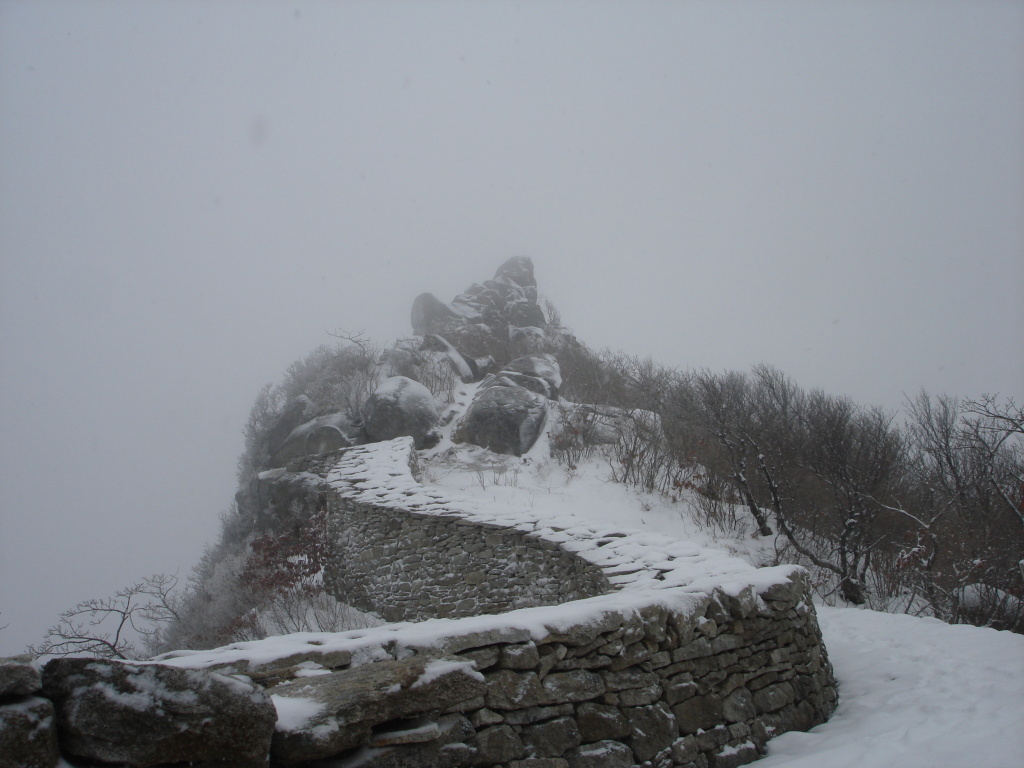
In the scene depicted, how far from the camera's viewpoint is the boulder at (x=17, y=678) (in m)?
1.50

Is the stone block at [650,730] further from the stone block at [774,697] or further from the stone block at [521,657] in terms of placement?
the stone block at [774,697]

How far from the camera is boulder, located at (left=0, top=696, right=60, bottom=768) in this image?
4.75 ft

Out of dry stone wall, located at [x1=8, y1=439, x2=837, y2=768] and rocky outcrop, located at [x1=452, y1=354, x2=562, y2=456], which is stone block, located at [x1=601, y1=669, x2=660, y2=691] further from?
rocky outcrop, located at [x1=452, y1=354, x2=562, y2=456]

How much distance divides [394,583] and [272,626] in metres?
1.74

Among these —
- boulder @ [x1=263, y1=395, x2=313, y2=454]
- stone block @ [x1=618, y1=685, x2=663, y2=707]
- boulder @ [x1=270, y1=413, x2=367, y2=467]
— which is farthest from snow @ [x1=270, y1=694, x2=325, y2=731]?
boulder @ [x1=263, y1=395, x2=313, y2=454]

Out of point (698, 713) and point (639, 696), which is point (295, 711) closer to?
point (639, 696)

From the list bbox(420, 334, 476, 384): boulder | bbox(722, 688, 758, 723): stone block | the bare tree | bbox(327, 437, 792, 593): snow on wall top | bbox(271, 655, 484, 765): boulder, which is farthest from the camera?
bbox(420, 334, 476, 384): boulder

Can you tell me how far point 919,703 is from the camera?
381cm

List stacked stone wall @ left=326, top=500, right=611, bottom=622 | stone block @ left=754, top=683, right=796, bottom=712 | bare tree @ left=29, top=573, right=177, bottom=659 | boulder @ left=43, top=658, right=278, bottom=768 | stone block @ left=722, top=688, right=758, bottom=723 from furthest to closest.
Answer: stacked stone wall @ left=326, top=500, right=611, bottom=622, bare tree @ left=29, top=573, right=177, bottom=659, stone block @ left=754, top=683, right=796, bottom=712, stone block @ left=722, top=688, right=758, bottom=723, boulder @ left=43, top=658, right=278, bottom=768

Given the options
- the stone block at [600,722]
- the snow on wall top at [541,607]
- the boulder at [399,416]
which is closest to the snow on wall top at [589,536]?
the snow on wall top at [541,607]

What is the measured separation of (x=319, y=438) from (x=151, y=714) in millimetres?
12402

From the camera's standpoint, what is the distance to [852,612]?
677cm

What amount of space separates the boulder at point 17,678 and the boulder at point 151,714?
0.22ft

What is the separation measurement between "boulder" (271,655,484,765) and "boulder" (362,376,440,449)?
11061mm
